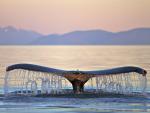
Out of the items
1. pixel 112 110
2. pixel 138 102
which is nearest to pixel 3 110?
pixel 112 110

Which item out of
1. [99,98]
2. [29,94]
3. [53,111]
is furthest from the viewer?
[29,94]

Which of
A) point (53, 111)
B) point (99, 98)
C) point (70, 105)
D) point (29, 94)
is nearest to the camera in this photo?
point (53, 111)

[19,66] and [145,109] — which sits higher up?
[19,66]

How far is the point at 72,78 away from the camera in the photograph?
24.6m

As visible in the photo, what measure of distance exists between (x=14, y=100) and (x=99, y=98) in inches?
120

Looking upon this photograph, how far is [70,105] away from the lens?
22656 mm

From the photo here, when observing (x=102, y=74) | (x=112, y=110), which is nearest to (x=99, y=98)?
(x=102, y=74)

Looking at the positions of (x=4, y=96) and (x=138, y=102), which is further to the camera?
(x=4, y=96)

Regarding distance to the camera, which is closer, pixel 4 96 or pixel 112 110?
pixel 112 110

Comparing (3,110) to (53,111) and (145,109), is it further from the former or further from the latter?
(145,109)

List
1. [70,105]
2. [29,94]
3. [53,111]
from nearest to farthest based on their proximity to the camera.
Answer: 1. [53,111]
2. [70,105]
3. [29,94]

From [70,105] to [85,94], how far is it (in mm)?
2736

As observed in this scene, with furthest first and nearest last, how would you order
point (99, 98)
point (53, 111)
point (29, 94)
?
point (29, 94)
point (99, 98)
point (53, 111)

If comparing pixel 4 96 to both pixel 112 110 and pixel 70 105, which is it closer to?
pixel 70 105
